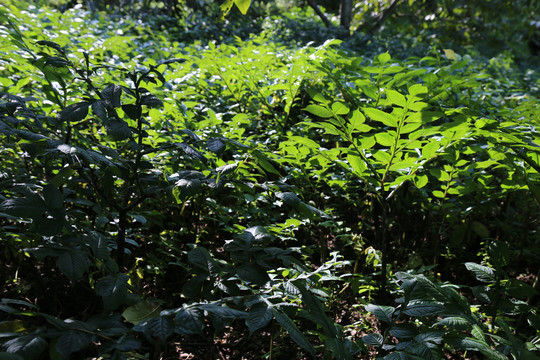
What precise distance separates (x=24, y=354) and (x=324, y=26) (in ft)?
30.0

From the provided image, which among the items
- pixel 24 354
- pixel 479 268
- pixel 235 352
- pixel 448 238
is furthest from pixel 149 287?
pixel 448 238

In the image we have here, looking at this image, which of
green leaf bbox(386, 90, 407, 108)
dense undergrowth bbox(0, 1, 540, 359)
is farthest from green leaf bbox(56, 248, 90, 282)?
green leaf bbox(386, 90, 407, 108)

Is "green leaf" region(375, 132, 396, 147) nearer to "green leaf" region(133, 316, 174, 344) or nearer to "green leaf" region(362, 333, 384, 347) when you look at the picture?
"green leaf" region(362, 333, 384, 347)

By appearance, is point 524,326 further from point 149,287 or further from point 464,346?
point 149,287

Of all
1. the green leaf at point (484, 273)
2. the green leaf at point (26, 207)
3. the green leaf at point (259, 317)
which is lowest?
the green leaf at point (484, 273)

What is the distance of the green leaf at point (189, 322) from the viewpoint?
2.77 feet

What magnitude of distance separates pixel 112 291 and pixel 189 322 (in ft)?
0.79

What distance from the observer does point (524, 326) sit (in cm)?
202

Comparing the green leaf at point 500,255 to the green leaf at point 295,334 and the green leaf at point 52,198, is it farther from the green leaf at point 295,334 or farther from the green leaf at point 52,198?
the green leaf at point 52,198

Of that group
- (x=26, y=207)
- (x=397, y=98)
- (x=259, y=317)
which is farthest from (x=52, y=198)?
(x=397, y=98)

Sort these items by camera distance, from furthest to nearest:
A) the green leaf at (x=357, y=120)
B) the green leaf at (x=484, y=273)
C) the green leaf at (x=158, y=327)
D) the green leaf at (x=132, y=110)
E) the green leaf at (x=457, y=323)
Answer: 1. the green leaf at (x=357, y=120)
2. the green leaf at (x=484, y=273)
3. the green leaf at (x=132, y=110)
4. the green leaf at (x=457, y=323)
5. the green leaf at (x=158, y=327)

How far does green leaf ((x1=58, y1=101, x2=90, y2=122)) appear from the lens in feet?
3.50

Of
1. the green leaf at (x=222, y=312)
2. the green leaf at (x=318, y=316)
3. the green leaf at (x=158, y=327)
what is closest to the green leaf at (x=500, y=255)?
the green leaf at (x=318, y=316)

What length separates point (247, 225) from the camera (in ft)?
6.07
